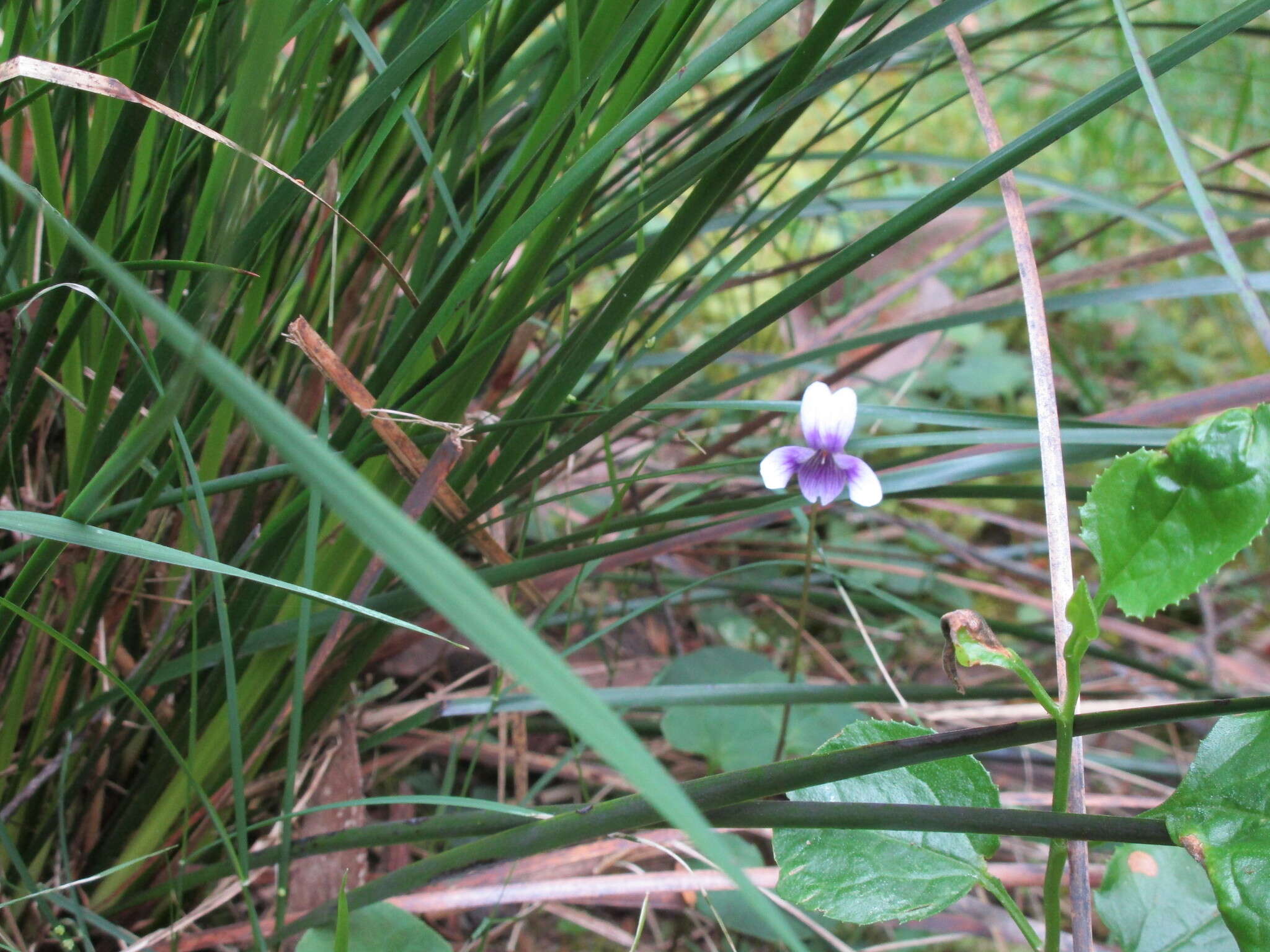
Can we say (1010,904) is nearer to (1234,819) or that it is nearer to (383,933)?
(1234,819)

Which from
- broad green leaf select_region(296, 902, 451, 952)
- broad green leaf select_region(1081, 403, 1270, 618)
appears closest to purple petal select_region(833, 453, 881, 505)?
broad green leaf select_region(1081, 403, 1270, 618)

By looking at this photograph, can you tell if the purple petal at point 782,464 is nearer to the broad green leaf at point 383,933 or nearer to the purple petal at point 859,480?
the purple petal at point 859,480

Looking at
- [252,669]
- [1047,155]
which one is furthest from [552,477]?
[1047,155]

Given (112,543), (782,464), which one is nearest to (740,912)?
(782,464)

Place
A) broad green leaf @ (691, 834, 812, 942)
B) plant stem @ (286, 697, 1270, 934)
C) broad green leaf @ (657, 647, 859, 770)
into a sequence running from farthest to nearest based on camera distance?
broad green leaf @ (657, 647, 859, 770) → broad green leaf @ (691, 834, 812, 942) → plant stem @ (286, 697, 1270, 934)

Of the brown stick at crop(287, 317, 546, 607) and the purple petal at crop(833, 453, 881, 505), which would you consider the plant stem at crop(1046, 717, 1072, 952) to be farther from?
the brown stick at crop(287, 317, 546, 607)
